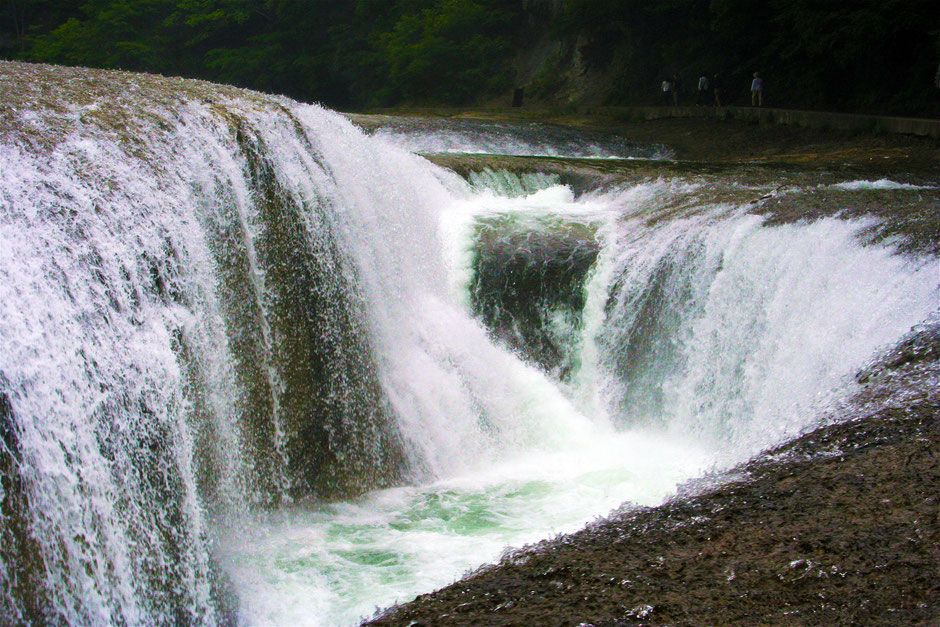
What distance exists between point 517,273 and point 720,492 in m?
4.58

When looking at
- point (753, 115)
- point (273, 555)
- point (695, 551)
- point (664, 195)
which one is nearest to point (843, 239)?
point (664, 195)

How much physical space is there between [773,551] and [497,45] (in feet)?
89.7

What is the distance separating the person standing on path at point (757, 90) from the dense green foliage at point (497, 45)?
1.00 ft

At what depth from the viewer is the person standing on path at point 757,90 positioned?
18.6 metres

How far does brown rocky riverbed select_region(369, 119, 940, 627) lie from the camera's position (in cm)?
303

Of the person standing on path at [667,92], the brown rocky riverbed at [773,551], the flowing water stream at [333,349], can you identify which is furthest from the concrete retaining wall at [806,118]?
the brown rocky riverbed at [773,551]

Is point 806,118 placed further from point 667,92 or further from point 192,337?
point 192,337

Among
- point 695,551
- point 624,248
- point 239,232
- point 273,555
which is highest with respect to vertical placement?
point 239,232

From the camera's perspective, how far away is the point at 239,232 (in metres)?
6.02

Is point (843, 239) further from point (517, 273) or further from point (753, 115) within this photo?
point (753, 115)

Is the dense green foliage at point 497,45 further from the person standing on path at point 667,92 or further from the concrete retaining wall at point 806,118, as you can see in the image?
the concrete retaining wall at point 806,118

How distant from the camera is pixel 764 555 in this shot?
10.9ft

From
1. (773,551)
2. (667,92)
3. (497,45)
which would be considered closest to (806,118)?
(667,92)

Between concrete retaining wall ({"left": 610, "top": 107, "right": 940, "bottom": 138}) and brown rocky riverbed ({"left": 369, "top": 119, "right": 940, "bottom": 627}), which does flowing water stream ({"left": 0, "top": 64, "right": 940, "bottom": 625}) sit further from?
concrete retaining wall ({"left": 610, "top": 107, "right": 940, "bottom": 138})
